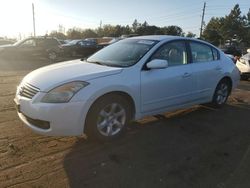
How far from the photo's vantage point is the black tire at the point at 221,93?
690 cm

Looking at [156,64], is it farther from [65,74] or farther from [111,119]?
[65,74]

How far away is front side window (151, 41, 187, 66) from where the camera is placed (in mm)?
5430

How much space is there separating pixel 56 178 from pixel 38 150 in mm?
893

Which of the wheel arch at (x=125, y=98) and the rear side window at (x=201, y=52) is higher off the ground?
the rear side window at (x=201, y=52)

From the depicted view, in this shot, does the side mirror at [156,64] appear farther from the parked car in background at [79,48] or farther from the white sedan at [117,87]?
the parked car in background at [79,48]

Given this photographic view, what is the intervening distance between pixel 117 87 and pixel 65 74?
784 millimetres

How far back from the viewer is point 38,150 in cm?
439

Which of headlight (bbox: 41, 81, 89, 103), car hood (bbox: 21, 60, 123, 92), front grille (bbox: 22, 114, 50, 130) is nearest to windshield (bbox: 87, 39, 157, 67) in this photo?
car hood (bbox: 21, 60, 123, 92)

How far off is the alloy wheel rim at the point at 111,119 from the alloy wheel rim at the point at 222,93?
9.95 feet

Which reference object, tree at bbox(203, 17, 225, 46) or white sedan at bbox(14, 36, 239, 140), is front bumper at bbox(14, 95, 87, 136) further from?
tree at bbox(203, 17, 225, 46)

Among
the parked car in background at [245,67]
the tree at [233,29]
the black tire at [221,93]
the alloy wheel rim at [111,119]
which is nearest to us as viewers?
the alloy wheel rim at [111,119]

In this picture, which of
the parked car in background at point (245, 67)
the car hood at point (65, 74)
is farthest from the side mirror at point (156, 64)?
the parked car in background at point (245, 67)

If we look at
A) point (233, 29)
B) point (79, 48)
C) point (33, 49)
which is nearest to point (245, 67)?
point (33, 49)

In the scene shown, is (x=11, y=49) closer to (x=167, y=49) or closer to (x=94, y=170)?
(x=167, y=49)
